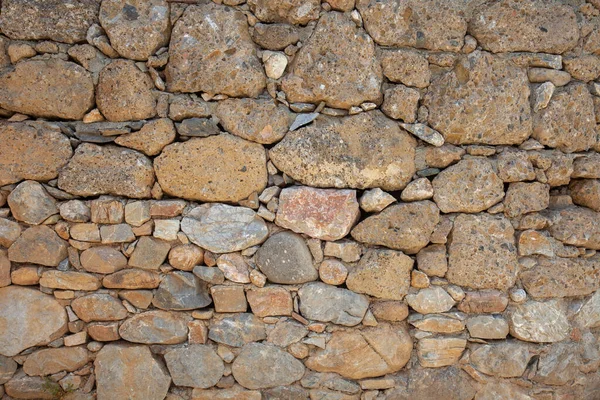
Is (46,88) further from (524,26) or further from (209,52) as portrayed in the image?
(524,26)

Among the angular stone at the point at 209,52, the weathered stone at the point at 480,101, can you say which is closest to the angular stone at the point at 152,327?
the angular stone at the point at 209,52

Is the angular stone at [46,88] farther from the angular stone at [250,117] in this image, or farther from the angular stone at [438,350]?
the angular stone at [438,350]

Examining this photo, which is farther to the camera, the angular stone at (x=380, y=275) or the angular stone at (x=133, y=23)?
the angular stone at (x=380, y=275)

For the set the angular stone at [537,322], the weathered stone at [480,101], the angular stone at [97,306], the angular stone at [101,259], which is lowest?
the angular stone at [97,306]

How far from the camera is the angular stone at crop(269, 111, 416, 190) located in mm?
2469

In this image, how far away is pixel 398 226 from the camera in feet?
8.23

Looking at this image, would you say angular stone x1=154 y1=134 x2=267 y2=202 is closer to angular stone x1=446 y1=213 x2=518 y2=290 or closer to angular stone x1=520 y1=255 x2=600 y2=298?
angular stone x1=446 y1=213 x2=518 y2=290

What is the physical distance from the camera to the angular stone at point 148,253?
2.46 m

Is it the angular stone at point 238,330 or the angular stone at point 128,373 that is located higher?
the angular stone at point 238,330

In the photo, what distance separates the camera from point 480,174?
2.53 meters

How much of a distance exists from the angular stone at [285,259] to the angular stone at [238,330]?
25 centimetres

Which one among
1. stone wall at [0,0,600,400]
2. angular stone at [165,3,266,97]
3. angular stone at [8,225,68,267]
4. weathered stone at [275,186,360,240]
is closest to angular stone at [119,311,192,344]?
stone wall at [0,0,600,400]

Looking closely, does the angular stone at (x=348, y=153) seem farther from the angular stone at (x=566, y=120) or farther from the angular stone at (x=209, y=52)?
the angular stone at (x=566, y=120)

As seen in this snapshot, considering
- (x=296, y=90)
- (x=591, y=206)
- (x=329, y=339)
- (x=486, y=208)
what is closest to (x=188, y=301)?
(x=329, y=339)
